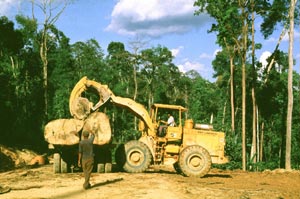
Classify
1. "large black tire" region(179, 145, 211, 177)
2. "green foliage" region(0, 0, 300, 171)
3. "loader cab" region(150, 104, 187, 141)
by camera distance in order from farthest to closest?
1. "green foliage" region(0, 0, 300, 171)
2. "loader cab" region(150, 104, 187, 141)
3. "large black tire" region(179, 145, 211, 177)

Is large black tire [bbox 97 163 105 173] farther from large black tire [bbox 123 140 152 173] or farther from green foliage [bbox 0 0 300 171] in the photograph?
green foliage [bbox 0 0 300 171]

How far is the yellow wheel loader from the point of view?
53.7 feet

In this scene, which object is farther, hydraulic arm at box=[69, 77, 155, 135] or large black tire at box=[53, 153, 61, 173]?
hydraulic arm at box=[69, 77, 155, 135]

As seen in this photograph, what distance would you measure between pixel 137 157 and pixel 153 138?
1181 mm

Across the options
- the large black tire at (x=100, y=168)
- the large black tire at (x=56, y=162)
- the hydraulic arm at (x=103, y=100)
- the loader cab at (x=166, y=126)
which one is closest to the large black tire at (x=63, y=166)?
the large black tire at (x=56, y=162)

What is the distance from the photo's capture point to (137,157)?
1700cm

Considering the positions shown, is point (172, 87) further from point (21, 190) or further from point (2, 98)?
point (21, 190)

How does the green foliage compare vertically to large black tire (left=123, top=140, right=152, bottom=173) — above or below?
above

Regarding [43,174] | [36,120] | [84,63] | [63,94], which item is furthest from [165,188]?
[84,63]

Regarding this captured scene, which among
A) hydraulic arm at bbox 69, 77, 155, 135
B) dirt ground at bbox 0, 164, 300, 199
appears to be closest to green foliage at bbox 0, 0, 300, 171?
hydraulic arm at bbox 69, 77, 155, 135

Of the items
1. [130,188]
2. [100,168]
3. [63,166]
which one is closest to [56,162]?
[63,166]

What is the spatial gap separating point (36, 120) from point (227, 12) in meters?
24.1

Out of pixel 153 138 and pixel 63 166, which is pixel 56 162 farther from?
pixel 153 138

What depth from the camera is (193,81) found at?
7906cm
